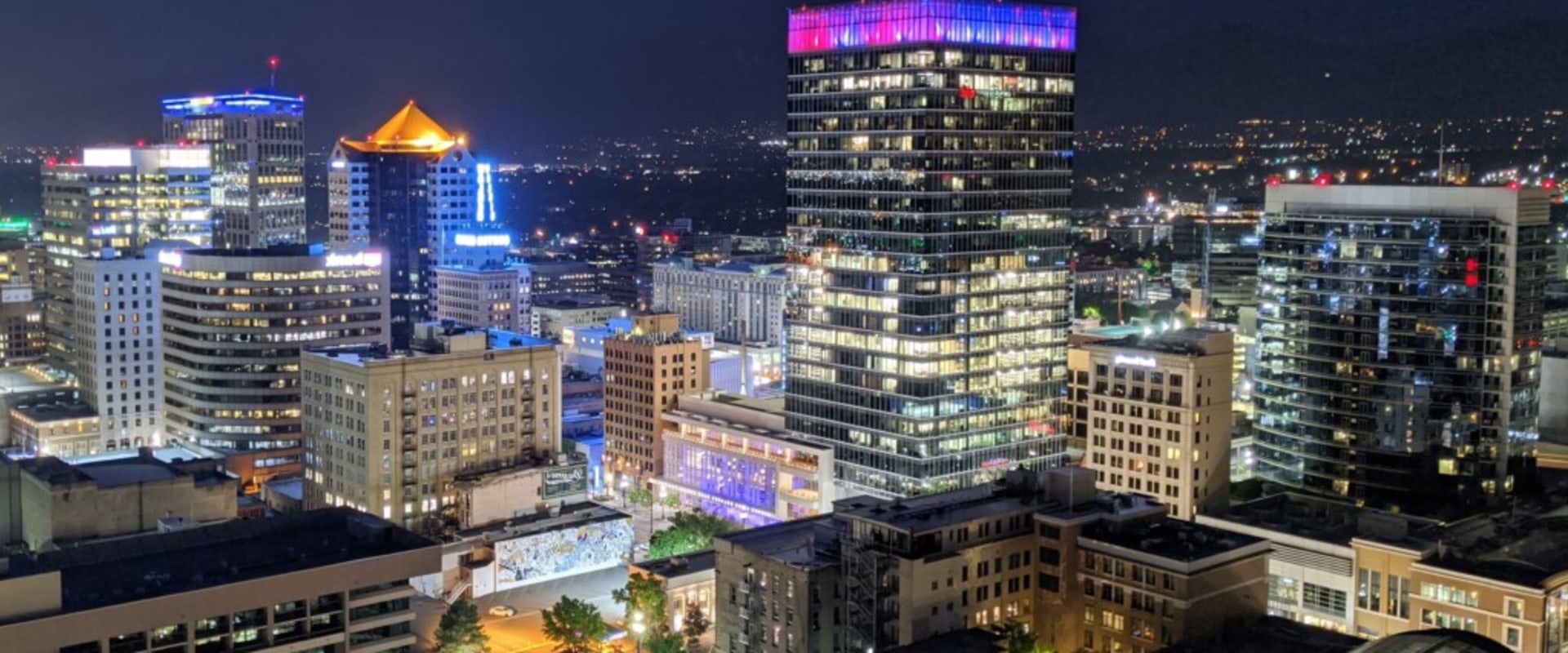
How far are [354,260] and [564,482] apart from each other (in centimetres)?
4963

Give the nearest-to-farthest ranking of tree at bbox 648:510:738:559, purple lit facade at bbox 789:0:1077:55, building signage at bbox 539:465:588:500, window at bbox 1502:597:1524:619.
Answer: window at bbox 1502:597:1524:619 < tree at bbox 648:510:738:559 < purple lit facade at bbox 789:0:1077:55 < building signage at bbox 539:465:588:500

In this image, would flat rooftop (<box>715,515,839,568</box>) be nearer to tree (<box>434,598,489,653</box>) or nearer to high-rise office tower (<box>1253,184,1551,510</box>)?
tree (<box>434,598,489,653</box>)

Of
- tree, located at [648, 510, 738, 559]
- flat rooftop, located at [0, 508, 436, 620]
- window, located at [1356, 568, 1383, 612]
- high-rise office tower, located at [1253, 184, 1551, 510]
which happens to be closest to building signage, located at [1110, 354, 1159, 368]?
high-rise office tower, located at [1253, 184, 1551, 510]

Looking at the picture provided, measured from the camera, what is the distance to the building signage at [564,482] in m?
146

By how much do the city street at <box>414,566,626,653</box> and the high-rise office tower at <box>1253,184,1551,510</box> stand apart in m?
64.2

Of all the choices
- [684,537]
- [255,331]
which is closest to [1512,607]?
[684,537]

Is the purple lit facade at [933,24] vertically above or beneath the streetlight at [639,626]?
above

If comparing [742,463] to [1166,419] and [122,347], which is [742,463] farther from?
[122,347]

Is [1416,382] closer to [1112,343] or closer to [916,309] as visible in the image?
[1112,343]

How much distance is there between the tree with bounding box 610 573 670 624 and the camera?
11675 centimetres

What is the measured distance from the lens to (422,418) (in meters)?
142

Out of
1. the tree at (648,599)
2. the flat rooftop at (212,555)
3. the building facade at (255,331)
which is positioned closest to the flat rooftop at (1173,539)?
the tree at (648,599)

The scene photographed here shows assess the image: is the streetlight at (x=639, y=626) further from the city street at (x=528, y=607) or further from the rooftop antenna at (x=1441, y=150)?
the rooftop antenna at (x=1441, y=150)

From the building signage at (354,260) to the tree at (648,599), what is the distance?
7667cm
